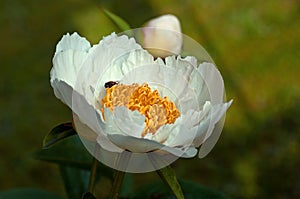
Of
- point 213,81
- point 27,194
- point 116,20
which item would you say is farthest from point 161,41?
point 27,194

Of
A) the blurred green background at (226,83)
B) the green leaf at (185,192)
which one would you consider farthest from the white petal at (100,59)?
the blurred green background at (226,83)

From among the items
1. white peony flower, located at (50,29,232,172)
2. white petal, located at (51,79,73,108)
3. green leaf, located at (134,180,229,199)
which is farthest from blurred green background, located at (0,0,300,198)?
white petal, located at (51,79,73,108)

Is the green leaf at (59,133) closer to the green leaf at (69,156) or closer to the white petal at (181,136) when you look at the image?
the white petal at (181,136)

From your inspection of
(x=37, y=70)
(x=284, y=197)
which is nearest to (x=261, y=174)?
(x=284, y=197)

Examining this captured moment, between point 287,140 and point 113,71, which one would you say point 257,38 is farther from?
point 113,71

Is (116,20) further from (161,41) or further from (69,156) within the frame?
(69,156)

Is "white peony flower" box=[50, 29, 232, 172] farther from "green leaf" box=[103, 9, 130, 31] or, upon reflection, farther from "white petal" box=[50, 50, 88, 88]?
"green leaf" box=[103, 9, 130, 31]
